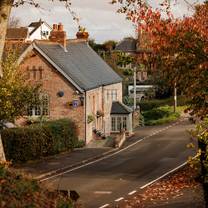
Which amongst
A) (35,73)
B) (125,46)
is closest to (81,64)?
(35,73)

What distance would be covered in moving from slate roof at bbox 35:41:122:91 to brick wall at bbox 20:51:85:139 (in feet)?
2.56

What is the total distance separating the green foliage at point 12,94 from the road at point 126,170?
4.51m

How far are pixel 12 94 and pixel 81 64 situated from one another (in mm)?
19228

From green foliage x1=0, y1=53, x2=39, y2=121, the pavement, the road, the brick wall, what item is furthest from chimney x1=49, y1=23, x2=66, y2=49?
green foliage x1=0, y1=53, x2=39, y2=121

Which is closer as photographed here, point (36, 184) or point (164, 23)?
point (36, 184)

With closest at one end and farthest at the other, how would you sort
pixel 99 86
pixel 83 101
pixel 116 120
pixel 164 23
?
pixel 164 23, pixel 83 101, pixel 99 86, pixel 116 120

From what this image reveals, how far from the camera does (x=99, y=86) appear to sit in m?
51.2

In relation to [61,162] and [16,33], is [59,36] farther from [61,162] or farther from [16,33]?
[16,33]

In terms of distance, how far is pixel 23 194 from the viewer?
380 inches

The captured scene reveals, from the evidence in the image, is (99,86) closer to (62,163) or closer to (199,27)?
(62,163)

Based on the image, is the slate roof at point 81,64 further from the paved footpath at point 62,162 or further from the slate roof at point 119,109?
the paved footpath at point 62,162

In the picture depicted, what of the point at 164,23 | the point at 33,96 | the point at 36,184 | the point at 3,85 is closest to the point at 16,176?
the point at 36,184

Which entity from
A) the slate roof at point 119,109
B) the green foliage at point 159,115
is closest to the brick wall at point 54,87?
the slate roof at point 119,109

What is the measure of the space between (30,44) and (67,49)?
6.36 m
